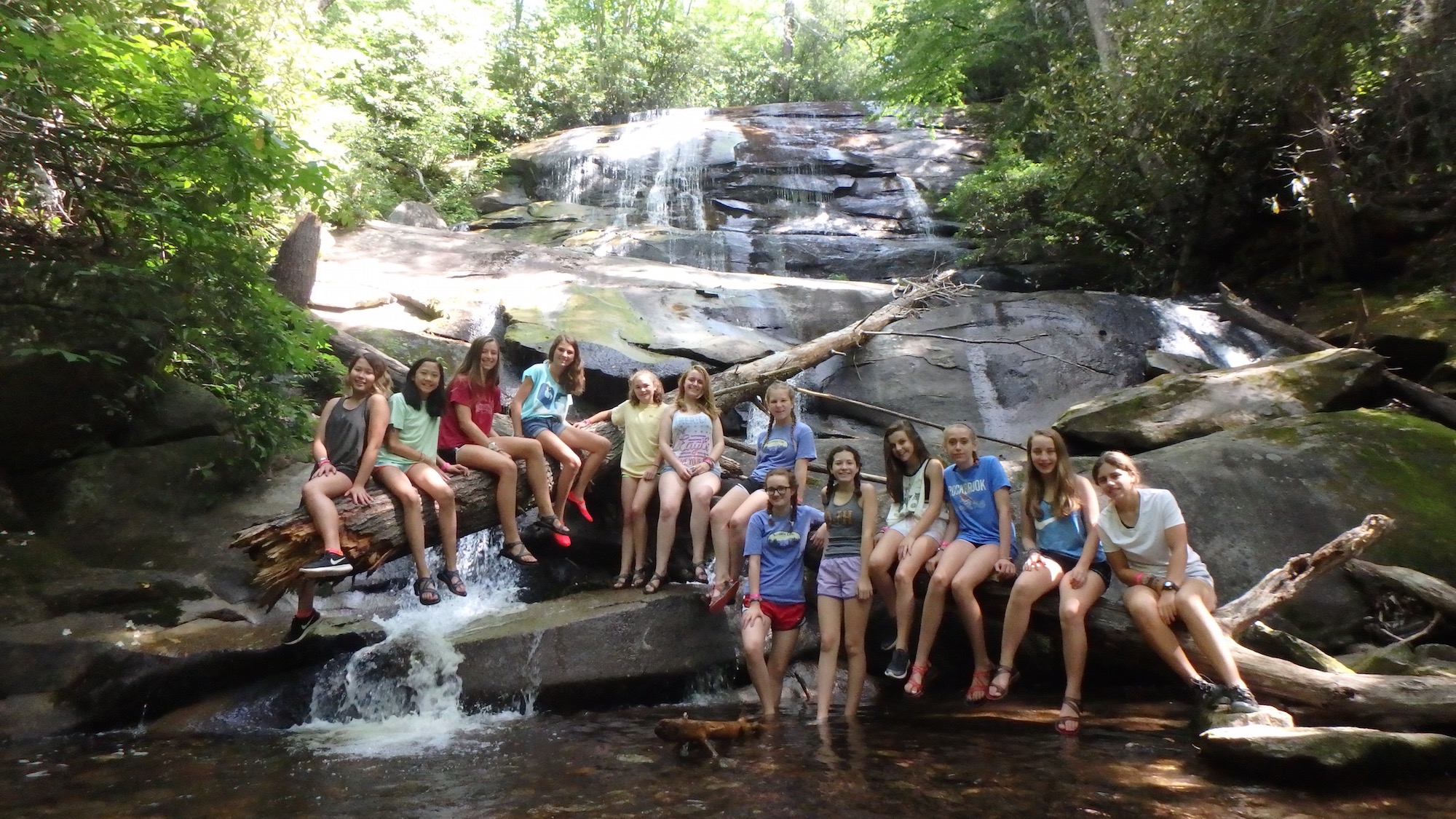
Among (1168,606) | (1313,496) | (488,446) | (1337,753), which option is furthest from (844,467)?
(1313,496)

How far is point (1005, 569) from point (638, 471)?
2.62 meters

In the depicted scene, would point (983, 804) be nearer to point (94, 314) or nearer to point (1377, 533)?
point (1377, 533)

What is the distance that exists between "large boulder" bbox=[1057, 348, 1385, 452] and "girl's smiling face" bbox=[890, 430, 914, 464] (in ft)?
10.2

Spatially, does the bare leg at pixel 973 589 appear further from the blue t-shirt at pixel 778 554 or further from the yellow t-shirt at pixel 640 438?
the yellow t-shirt at pixel 640 438

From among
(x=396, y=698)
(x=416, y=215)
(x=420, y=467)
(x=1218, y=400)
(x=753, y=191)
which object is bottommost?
(x=396, y=698)

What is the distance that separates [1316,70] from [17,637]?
13.5m

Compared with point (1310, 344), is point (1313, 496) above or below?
below

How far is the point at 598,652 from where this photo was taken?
5676 millimetres

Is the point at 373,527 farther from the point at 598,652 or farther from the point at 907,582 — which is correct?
the point at 907,582

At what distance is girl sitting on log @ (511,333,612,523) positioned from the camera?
632cm

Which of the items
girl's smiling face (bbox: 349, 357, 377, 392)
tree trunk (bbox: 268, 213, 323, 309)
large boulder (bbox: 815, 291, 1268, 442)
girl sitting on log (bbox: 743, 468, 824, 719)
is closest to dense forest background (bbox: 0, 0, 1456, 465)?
tree trunk (bbox: 268, 213, 323, 309)

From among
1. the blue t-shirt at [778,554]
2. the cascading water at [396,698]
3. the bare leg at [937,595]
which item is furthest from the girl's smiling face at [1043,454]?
the cascading water at [396,698]

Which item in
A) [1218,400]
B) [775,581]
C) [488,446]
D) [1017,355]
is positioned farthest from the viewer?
[1017,355]

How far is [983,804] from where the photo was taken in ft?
11.5
